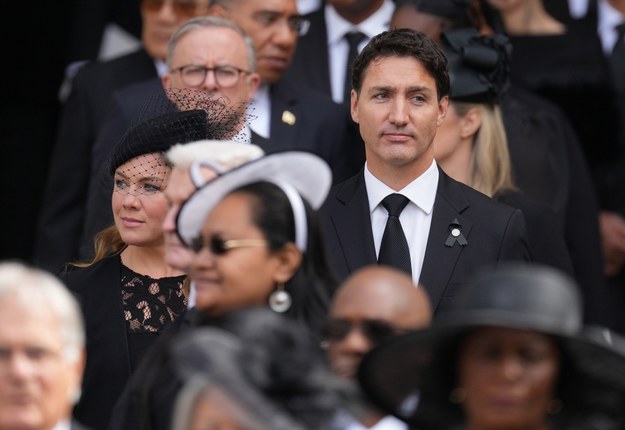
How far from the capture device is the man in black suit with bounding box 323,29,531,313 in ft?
23.9

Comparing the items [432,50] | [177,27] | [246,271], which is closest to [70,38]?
[177,27]

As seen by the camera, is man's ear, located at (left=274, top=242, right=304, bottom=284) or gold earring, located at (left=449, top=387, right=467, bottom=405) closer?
gold earring, located at (left=449, top=387, right=467, bottom=405)

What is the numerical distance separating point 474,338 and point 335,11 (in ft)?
15.7

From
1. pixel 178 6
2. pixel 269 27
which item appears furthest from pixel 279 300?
pixel 178 6

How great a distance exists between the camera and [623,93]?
32.5 ft

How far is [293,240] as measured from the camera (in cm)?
605

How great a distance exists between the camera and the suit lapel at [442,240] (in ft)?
23.6

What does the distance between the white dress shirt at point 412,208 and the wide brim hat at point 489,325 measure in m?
2.19

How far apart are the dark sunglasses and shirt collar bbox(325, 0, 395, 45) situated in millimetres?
653

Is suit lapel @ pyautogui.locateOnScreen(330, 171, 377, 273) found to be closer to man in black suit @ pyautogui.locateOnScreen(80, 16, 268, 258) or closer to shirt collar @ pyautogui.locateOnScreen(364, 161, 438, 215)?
shirt collar @ pyautogui.locateOnScreen(364, 161, 438, 215)

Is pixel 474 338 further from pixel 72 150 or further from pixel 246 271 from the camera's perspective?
pixel 72 150

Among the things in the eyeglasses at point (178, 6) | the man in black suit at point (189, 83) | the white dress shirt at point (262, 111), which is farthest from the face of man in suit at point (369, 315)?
the eyeglasses at point (178, 6)

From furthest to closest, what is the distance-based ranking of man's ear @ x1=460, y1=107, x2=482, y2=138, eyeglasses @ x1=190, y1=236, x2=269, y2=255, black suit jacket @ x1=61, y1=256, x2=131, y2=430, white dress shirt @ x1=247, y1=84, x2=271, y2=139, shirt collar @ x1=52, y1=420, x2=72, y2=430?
1. white dress shirt @ x1=247, y1=84, x2=271, y2=139
2. man's ear @ x1=460, y1=107, x2=482, y2=138
3. black suit jacket @ x1=61, y1=256, x2=131, y2=430
4. eyeglasses @ x1=190, y1=236, x2=269, y2=255
5. shirt collar @ x1=52, y1=420, x2=72, y2=430

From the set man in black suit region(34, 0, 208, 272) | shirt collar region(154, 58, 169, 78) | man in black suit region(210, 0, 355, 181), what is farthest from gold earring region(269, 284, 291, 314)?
shirt collar region(154, 58, 169, 78)
